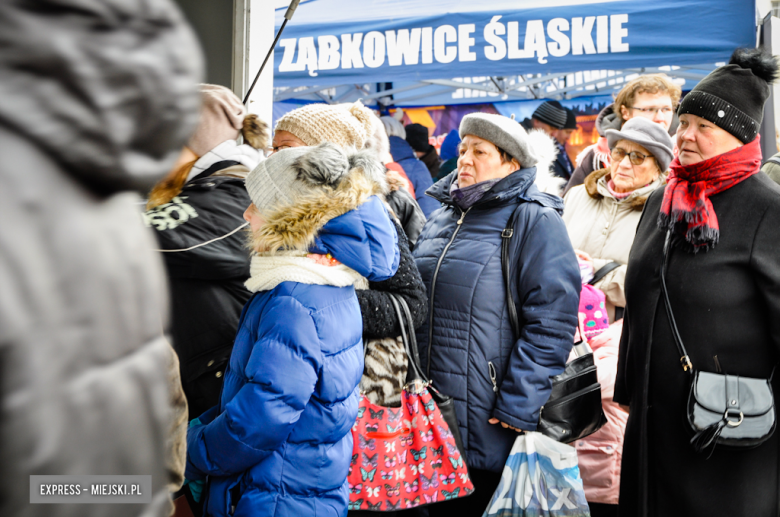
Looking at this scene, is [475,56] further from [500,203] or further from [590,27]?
[500,203]

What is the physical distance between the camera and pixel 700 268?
2322 mm

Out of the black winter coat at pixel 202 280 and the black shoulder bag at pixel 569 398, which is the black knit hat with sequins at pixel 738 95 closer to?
the black shoulder bag at pixel 569 398

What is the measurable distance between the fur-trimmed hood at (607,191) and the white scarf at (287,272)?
75.8 inches

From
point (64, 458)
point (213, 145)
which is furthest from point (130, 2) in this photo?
point (213, 145)

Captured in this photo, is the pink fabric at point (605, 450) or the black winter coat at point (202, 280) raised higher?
the black winter coat at point (202, 280)

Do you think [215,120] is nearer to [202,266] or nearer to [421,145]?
[202,266]

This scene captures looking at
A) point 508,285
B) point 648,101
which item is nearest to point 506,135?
point 508,285

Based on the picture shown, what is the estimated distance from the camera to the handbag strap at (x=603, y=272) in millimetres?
3188

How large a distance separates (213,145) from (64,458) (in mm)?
2056

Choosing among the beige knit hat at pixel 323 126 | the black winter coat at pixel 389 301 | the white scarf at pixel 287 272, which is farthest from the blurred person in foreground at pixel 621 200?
the white scarf at pixel 287 272

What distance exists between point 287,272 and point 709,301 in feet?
4.79

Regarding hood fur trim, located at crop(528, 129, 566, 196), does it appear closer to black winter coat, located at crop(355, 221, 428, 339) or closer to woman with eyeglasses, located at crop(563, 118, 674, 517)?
woman with eyeglasses, located at crop(563, 118, 674, 517)

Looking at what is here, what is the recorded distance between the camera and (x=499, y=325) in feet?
8.66

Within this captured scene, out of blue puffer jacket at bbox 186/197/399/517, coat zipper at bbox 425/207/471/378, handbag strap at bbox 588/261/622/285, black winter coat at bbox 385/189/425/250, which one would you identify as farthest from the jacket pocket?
handbag strap at bbox 588/261/622/285
